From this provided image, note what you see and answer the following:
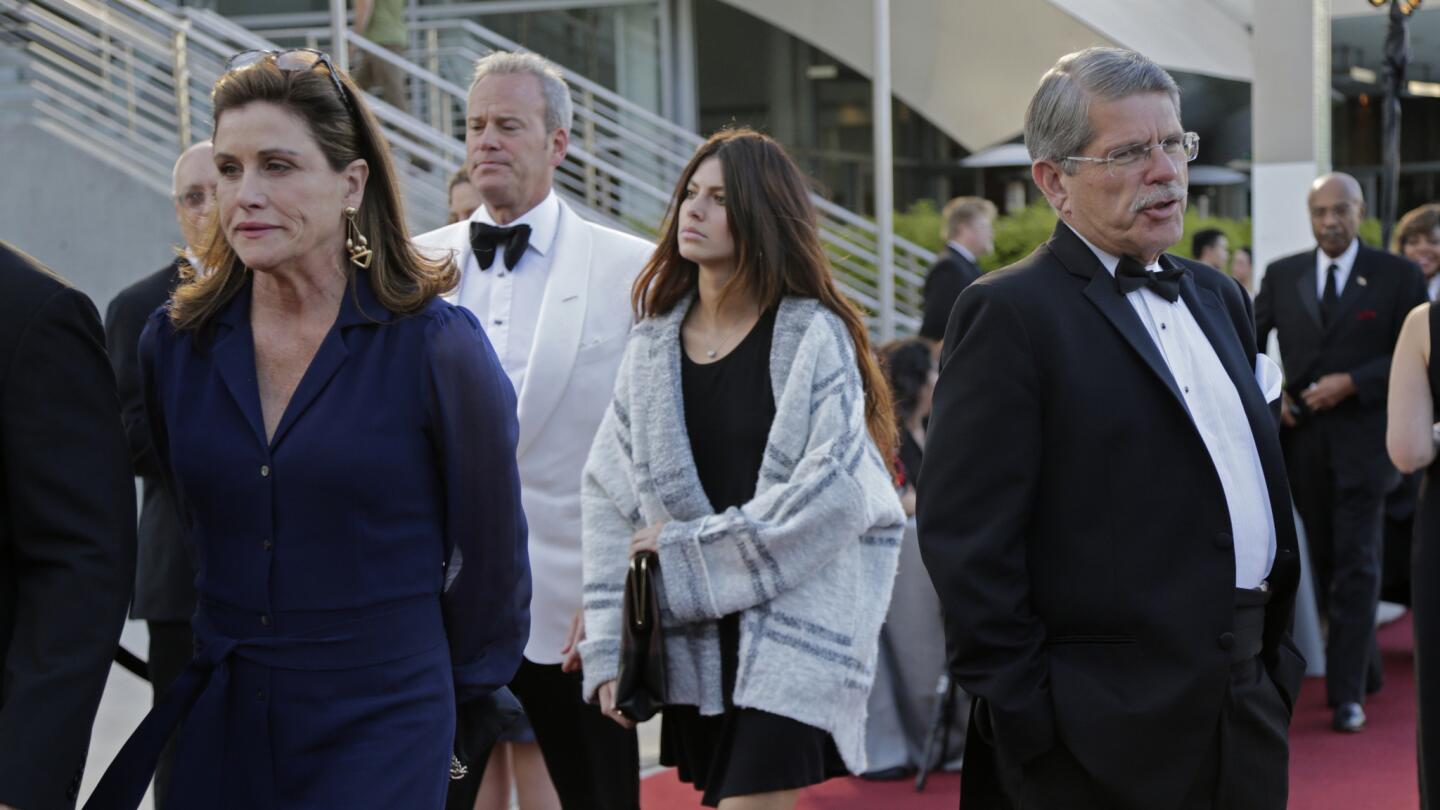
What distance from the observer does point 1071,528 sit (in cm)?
307

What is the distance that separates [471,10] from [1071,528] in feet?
53.3

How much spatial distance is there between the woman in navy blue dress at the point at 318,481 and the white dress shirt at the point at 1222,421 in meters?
1.20

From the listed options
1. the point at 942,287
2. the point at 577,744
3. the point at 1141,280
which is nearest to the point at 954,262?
the point at 942,287

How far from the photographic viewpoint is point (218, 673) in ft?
9.45

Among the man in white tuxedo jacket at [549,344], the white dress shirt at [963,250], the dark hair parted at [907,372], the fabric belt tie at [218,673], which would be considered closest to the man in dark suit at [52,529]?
the fabric belt tie at [218,673]

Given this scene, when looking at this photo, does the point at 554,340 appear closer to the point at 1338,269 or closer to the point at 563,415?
the point at 563,415

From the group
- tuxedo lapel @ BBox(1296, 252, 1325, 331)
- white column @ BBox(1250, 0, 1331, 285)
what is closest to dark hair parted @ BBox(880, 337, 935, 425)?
tuxedo lapel @ BBox(1296, 252, 1325, 331)

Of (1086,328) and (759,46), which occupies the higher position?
(759,46)

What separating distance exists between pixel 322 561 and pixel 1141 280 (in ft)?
5.00

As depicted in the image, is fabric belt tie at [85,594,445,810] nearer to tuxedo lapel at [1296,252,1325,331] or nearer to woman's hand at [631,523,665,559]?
woman's hand at [631,523,665,559]

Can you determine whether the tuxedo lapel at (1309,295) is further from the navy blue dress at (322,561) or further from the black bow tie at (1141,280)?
the navy blue dress at (322,561)

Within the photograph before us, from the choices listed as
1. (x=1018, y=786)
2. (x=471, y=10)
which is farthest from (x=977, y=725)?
(x=471, y=10)

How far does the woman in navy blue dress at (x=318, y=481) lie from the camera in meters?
2.87

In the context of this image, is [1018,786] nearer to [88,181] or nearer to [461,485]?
[461,485]
